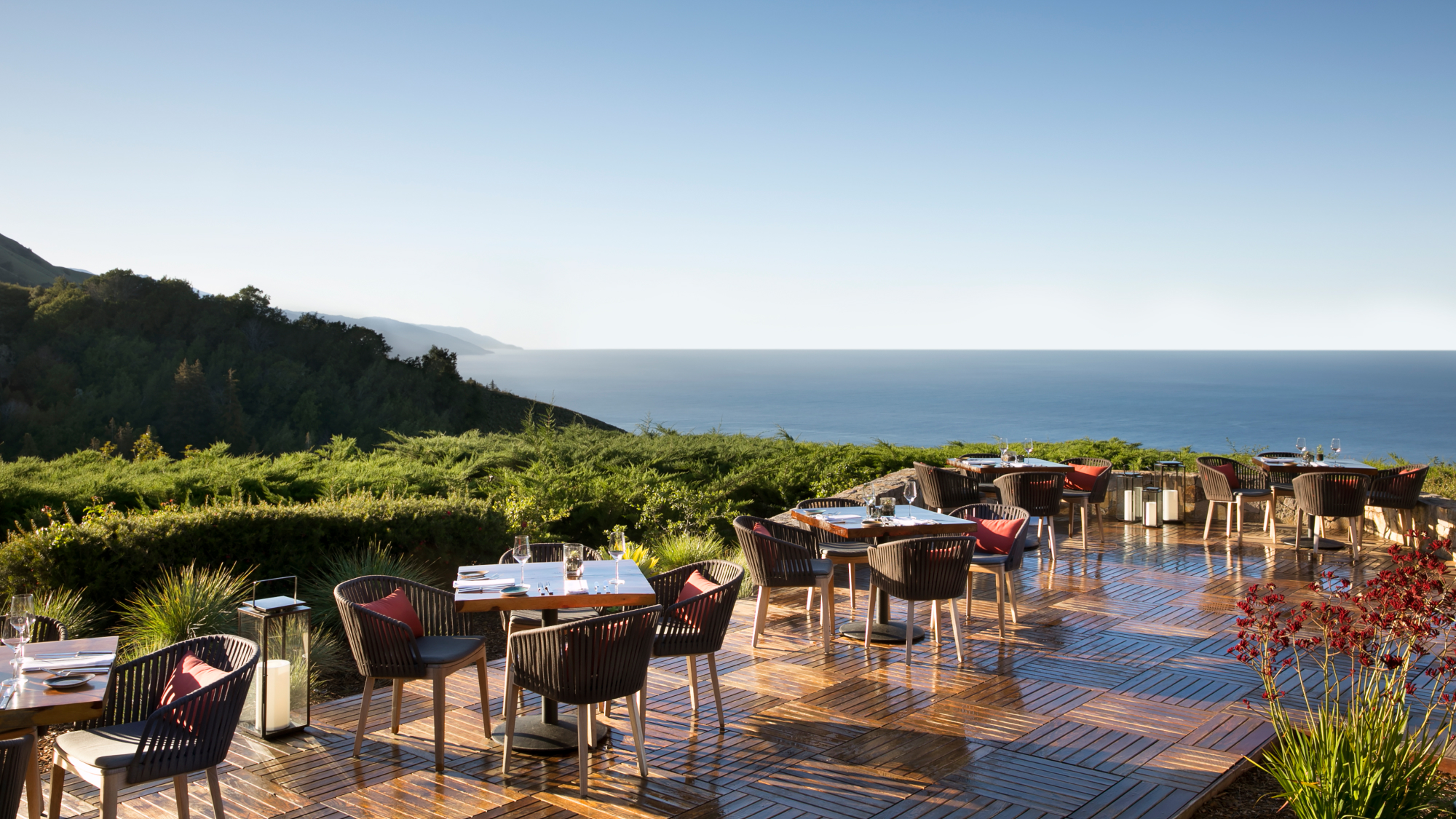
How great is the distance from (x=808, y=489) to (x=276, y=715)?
8.80 meters

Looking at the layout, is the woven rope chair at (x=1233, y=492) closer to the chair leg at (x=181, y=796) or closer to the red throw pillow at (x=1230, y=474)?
the red throw pillow at (x=1230, y=474)

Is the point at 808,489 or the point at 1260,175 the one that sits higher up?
the point at 1260,175

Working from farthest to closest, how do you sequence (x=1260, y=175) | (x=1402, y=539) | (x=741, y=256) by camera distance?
(x=741, y=256)
(x=1260, y=175)
(x=1402, y=539)

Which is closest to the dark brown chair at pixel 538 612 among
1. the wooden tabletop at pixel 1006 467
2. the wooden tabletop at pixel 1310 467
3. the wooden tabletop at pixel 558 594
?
the wooden tabletop at pixel 558 594

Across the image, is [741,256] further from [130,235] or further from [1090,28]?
[1090,28]

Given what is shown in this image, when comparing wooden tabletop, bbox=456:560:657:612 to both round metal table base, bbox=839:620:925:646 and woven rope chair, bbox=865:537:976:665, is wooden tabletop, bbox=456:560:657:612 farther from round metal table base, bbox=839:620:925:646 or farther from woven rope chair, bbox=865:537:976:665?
round metal table base, bbox=839:620:925:646

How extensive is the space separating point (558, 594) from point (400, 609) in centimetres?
85

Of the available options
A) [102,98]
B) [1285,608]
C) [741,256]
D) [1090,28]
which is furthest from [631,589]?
[741,256]

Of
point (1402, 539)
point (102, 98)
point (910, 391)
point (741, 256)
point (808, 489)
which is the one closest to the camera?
point (1402, 539)

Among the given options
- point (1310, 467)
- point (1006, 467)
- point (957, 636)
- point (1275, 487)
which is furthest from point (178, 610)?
point (1310, 467)

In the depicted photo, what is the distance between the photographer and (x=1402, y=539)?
9.98 meters

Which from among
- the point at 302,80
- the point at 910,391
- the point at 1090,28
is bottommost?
the point at 910,391

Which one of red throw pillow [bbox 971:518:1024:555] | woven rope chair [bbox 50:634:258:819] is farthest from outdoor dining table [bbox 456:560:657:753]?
red throw pillow [bbox 971:518:1024:555]

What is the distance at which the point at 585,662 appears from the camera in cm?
393
